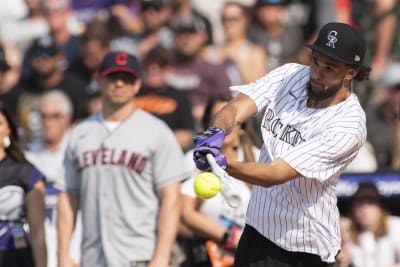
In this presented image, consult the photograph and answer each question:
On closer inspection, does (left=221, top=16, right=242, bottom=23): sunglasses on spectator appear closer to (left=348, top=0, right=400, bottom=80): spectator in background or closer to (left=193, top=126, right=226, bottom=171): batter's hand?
(left=348, top=0, right=400, bottom=80): spectator in background

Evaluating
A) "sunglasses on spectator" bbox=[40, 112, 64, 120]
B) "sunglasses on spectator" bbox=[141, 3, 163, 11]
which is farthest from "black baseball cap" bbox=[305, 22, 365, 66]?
"sunglasses on spectator" bbox=[141, 3, 163, 11]

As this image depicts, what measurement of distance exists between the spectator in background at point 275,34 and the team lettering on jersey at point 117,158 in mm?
4381

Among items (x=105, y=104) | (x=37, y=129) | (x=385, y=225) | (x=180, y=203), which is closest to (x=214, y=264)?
(x=180, y=203)

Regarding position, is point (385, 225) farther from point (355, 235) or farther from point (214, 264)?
point (214, 264)

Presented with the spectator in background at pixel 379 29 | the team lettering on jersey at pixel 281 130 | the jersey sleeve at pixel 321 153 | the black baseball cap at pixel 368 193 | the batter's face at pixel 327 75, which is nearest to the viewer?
the jersey sleeve at pixel 321 153

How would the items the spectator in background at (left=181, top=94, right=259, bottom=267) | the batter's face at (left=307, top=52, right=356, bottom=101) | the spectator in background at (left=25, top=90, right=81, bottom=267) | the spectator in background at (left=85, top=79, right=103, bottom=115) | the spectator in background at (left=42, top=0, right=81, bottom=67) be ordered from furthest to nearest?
the spectator in background at (left=42, top=0, right=81, bottom=67) → the spectator in background at (left=85, top=79, right=103, bottom=115) → the spectator in background at (left=25, top=90, right=81, bottom=267) → the spectator in background at (left=181, top=94, right=259, bottom=267) → the batter's face at (left=307, top=52, right=356, bottom=101)

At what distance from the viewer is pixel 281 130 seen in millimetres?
5984

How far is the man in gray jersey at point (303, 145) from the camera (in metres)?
5.74

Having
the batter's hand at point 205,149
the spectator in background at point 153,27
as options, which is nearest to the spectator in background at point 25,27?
the spectator in background at point 153,27

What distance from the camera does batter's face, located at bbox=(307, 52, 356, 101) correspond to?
579 cm

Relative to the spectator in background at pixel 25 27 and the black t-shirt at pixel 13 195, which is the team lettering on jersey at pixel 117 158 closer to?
the black t-shirt at pixel 13 195

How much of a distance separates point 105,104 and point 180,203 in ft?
2.80

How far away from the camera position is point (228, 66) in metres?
11.0

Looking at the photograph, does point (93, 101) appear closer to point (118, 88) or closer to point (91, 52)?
point (91, 52)
